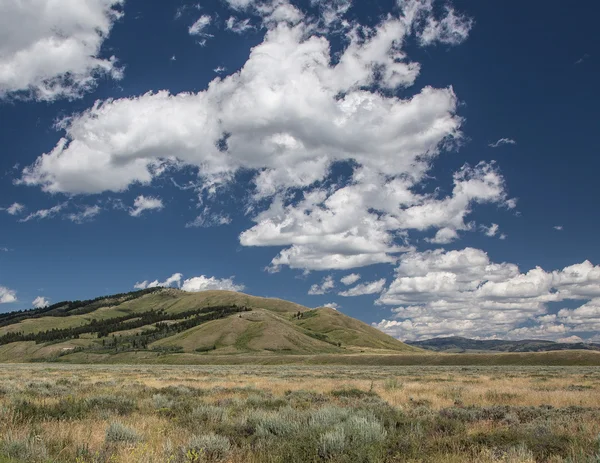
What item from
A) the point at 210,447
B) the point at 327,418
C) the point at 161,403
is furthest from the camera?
the point at 161,403

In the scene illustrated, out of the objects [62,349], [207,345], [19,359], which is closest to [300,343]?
[207,345]

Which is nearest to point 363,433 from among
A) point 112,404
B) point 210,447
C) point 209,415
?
point 210,447

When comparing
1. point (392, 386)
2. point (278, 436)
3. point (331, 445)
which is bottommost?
point (392, 386)

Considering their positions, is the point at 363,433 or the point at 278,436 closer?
the point at 363,433

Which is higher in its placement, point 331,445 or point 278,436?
point 331,445

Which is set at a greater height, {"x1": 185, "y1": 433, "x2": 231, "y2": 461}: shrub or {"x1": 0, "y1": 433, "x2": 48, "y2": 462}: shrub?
{"x1": 0, "y1": 433, "x2": 48, "y2": 462}: shrub

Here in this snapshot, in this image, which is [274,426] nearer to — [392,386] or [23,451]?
[23,451]

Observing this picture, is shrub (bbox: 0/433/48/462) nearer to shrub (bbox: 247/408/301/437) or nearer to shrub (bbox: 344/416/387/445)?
shrub (bbox: 247/408/301/437)

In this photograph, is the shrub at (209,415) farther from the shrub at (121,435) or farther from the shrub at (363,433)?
the shrub at (363,433)

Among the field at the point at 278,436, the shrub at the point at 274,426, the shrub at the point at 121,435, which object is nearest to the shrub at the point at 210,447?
the field at the point at 278,436

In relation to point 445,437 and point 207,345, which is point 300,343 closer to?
point 207,345

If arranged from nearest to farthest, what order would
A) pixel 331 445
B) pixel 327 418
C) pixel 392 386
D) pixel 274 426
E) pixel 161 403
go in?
1. pixel 331 445
2. pixel 274 426
3. pixel 327 418
4. pixel 161 403
5. pixel 392 386

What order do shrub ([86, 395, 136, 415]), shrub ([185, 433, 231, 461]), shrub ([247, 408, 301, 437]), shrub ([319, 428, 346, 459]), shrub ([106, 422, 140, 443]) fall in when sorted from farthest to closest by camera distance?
shrub ([86, 395, 136, 415]) → shrub ([247, 408, 301, 437]) → shrub ([106, 422, 140, 443]) → shrub ([185, 433, 231, 461]) → shrub ([319, 428, 346, 459])

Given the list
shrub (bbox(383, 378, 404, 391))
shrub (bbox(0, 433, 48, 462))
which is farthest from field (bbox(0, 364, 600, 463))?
shrub (bbox(383, 378, 404, 391))
